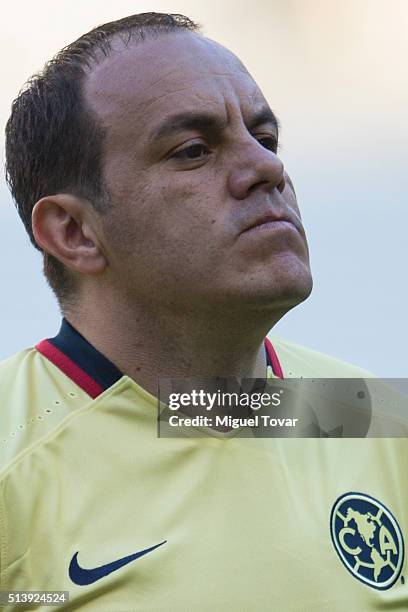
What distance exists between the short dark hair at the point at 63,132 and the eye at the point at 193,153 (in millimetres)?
303

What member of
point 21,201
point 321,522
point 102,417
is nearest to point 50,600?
point 102,417

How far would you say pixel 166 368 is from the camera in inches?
127

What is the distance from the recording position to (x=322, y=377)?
12.0ft

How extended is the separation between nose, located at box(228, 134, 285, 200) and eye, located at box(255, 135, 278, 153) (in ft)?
0.69

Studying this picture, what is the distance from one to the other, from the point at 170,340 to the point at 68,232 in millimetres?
562

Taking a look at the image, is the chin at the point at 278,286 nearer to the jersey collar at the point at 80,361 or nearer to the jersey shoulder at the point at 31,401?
the jersey collar at the point at 80,361

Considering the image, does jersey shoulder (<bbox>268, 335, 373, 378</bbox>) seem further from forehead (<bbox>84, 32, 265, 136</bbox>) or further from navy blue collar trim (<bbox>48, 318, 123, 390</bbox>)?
forehead (<bbox>84, 32, 265, 136</bbox>)

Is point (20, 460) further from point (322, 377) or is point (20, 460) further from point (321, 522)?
point (322, 377)

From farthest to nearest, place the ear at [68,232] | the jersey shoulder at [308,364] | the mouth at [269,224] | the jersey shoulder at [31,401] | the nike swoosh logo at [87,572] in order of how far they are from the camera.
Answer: the jersey shoulder at [308,364] < the ear at [68,232] < the mouth at [269,224] < the jersey shoulder at [31,401] < the nike swoosh logo at [87,572]

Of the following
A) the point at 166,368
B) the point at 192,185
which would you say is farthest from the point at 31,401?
the point at 192,185

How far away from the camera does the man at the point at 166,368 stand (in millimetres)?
2766

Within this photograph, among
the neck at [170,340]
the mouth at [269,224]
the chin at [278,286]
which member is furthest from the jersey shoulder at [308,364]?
the mouth at [269,224]

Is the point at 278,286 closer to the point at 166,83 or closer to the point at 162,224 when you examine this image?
the point at 162,224

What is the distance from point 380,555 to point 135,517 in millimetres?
785
